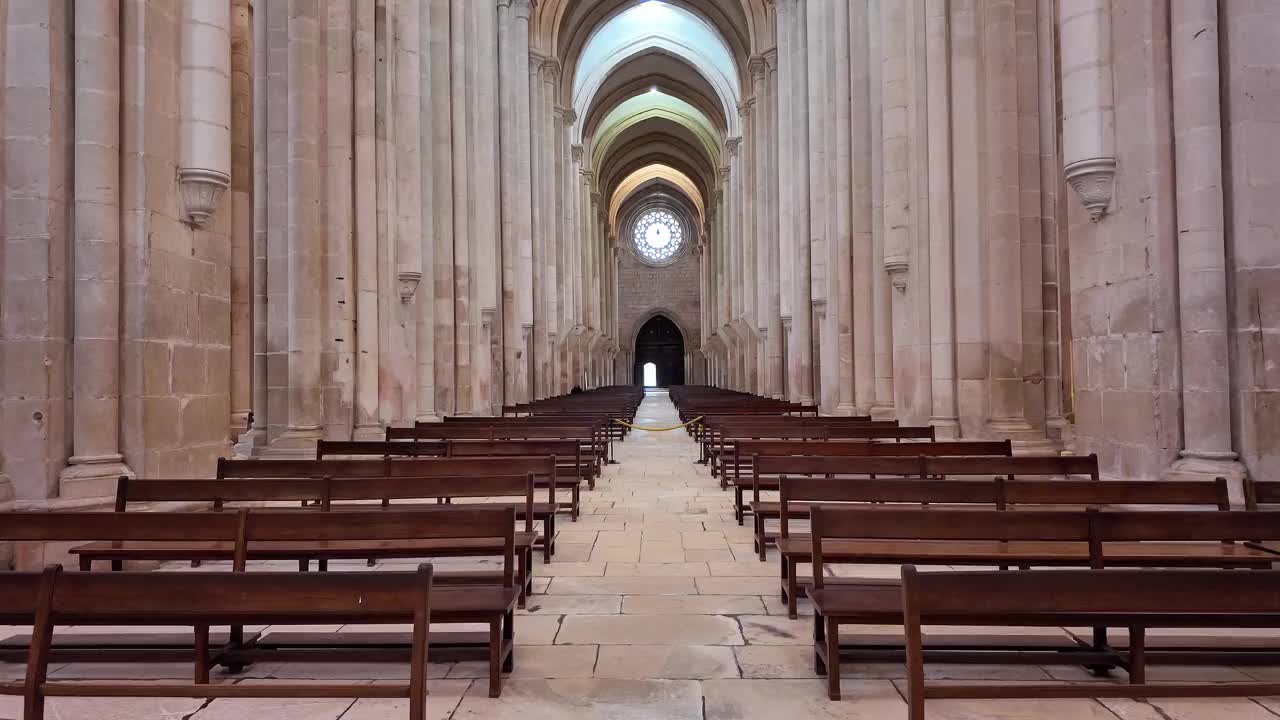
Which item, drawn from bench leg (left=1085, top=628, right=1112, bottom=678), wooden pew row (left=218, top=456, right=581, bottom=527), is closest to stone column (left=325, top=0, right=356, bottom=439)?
wooden pew row (left=218, top=456, right=581, bottom=527)

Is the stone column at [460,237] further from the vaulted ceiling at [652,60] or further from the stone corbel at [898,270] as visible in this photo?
the vaulted ceiling at [652,60]

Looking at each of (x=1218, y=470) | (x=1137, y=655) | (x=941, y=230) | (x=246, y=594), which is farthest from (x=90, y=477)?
(x=941, y=230)

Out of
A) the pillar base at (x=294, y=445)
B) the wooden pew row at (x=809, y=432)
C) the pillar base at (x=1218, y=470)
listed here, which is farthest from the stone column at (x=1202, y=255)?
the pillar base at (x=294, y=445)

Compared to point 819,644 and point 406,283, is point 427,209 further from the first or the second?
point 819,644

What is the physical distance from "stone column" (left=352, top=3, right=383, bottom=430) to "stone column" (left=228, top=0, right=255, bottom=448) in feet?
10.6

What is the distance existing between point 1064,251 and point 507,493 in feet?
29.3

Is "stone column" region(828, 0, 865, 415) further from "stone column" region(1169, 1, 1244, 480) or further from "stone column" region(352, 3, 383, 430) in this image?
"stone column" region(1169, 1, 1244, 480)

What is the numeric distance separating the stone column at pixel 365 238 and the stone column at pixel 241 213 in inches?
127

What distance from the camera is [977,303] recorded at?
34.9 feet

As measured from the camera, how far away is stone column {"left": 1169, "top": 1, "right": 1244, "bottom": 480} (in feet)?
20.0

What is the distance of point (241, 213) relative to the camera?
44.8 ft

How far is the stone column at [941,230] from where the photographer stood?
35.8 feet

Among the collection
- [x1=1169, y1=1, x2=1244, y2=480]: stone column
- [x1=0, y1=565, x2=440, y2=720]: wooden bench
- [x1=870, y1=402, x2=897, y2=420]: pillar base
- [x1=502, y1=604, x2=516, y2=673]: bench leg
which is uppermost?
[x1=1169, y1=1, x2=1244, y2=480]: stone column

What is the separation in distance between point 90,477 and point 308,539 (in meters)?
3.21
